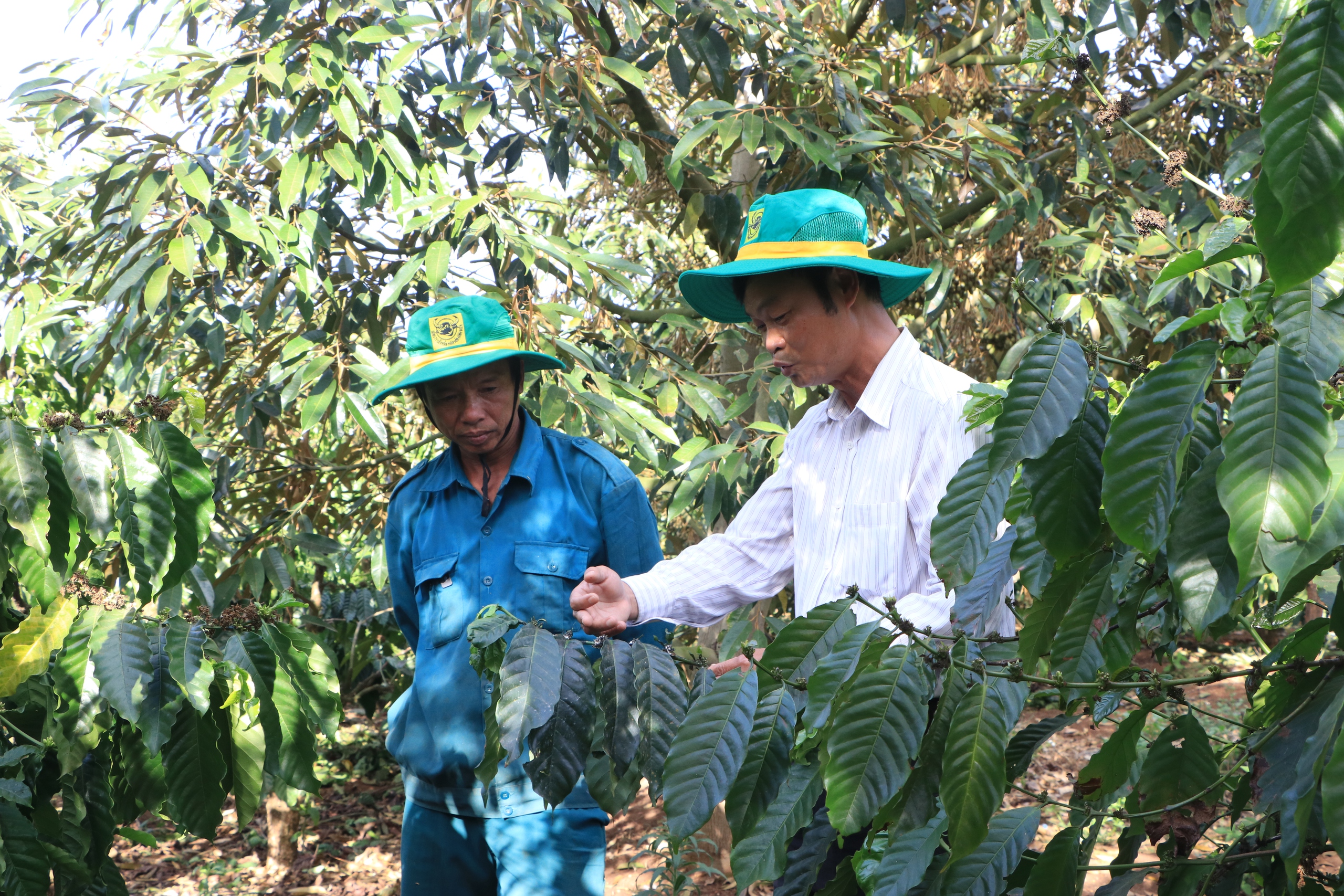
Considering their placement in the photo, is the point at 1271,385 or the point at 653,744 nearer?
the point at 1271,385

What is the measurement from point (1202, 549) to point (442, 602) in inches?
58.5

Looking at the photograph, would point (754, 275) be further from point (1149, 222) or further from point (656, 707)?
point (1149, 222)

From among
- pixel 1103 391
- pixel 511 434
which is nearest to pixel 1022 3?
pixel 511 434

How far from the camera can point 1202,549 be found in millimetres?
752

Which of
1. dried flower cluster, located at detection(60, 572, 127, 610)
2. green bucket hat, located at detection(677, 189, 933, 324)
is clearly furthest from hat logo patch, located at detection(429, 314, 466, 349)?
dried flower cluster, located at detection(60, 572, 127, 610)

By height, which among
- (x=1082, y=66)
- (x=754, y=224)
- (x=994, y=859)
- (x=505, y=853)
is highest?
(x=1082, y=66)

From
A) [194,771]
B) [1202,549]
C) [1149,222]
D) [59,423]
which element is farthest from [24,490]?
[1149,222]

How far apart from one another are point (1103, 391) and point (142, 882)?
13.2 ft

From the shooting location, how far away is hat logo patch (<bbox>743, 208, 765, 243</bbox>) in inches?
68.7

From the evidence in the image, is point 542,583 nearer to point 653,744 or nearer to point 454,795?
point 454,795

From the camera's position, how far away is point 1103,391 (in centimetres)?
101

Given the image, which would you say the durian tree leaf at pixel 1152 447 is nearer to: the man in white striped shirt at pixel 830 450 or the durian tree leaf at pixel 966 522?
the durian tree leaf at pixel 966 522

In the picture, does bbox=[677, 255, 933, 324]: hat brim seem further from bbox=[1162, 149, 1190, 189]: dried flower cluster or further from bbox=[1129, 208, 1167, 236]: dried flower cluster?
bbox=[1162, 149, 1190, 189]: dried flower cluster

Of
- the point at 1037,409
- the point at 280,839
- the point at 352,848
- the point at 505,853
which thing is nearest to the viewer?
the point at 1037,409
